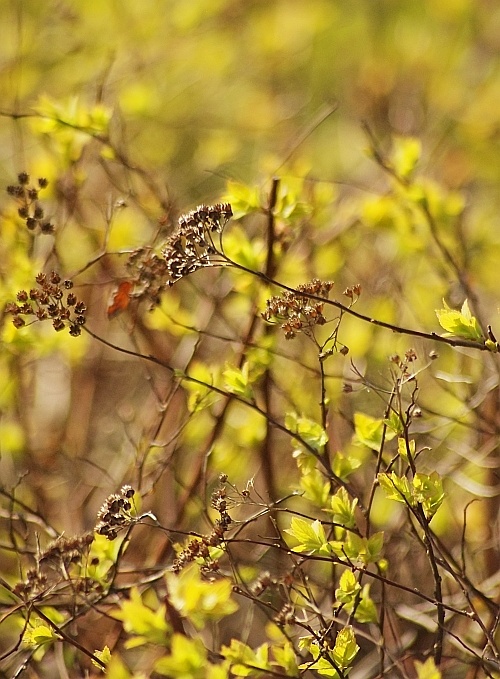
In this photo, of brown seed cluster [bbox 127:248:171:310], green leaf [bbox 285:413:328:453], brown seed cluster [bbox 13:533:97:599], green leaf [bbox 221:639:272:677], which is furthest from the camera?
brown seed cluster [bbox 127:248:171:310]

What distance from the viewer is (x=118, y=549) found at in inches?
54.6

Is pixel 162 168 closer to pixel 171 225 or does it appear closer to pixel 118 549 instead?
A: pixel 171 225

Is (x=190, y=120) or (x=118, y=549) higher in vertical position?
(x=190, y=120)

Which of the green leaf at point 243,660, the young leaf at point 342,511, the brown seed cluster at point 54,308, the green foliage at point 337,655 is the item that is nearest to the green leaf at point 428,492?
the young leaf at point 342,511

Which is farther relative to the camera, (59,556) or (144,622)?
(59,556)

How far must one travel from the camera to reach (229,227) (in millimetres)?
2473

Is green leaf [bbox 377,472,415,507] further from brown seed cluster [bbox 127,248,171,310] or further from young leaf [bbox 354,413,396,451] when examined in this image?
brown seed cluster [bbox 127,248,171,310]

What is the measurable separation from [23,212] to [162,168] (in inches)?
70.7

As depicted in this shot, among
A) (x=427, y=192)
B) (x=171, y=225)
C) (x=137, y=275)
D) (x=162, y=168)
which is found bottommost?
(x=137, y=275)

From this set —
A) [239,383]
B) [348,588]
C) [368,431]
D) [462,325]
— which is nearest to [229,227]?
[239,383]

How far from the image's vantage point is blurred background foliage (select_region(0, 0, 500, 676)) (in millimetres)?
1838

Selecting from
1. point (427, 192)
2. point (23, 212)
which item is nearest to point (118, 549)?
point (23, 212)

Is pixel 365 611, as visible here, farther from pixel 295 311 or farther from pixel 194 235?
pixel 194 235

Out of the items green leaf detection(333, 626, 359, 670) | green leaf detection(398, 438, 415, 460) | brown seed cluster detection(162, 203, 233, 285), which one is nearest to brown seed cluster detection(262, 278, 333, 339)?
brown seed cluster detection(162, 203, 233, 285)
